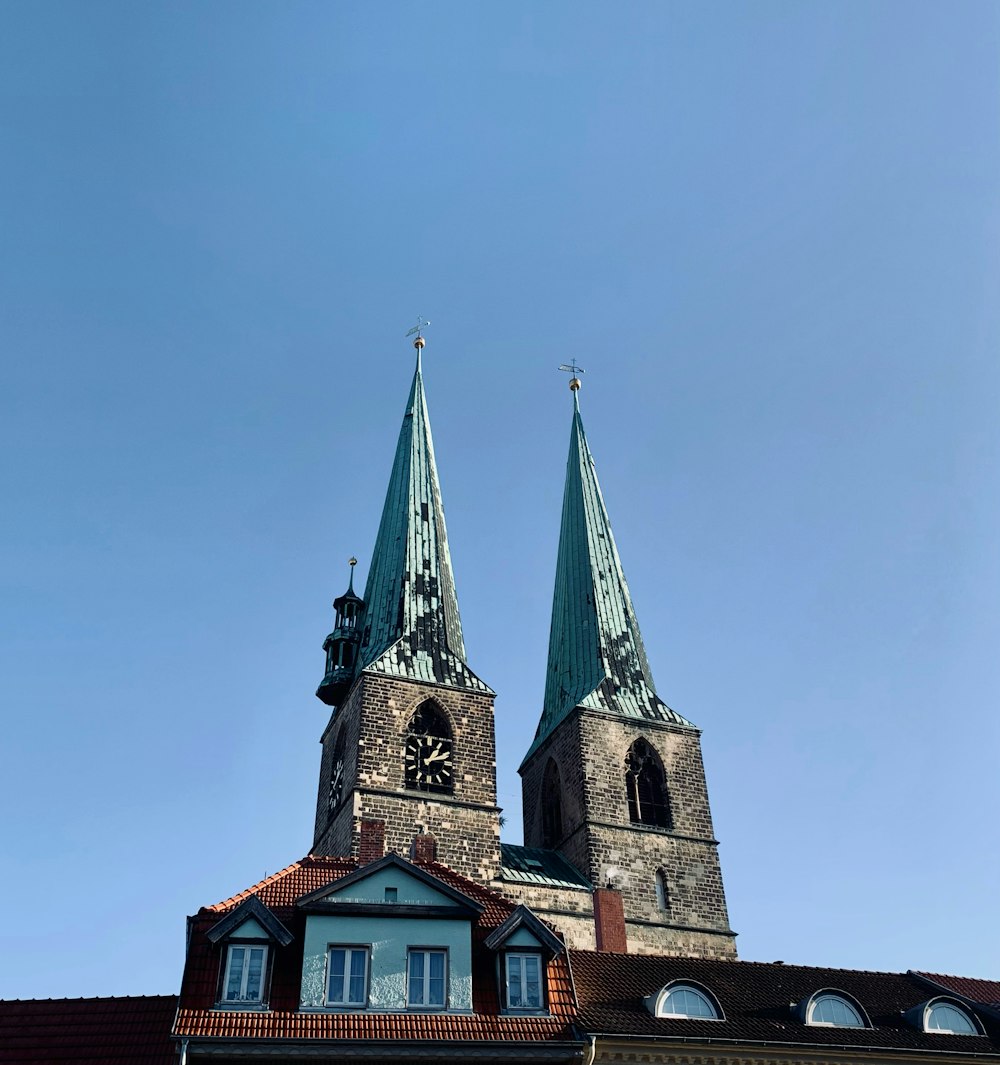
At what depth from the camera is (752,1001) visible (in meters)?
19.9

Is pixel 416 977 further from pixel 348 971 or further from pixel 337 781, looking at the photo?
pixel 337 781

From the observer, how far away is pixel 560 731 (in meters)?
36.0

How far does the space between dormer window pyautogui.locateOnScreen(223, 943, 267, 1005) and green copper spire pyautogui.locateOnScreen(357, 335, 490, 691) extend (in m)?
16.3

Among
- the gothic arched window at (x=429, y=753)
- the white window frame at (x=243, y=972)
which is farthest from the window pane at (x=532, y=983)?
the gothic arched window at (x=429, y=753)

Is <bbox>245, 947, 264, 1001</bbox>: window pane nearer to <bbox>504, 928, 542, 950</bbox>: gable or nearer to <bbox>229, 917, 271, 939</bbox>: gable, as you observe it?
<bbox>229, 917, 271, 939</bbox>: gable

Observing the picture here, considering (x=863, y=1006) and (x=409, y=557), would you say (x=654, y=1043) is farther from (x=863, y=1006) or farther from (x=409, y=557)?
(x=409, y=557)

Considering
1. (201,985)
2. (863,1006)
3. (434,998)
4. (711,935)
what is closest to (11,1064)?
(201,985)

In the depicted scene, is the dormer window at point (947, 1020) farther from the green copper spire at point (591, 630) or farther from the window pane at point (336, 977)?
the green copper spire at point (591, 630)

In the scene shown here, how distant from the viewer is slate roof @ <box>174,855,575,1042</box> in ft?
52.7

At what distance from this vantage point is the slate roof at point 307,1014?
52.7ft

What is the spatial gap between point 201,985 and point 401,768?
15.3 meters

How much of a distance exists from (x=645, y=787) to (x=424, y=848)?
33.0 ft

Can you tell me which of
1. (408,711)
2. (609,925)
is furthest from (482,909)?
(408,711)

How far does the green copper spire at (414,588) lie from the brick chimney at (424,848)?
5512 millimetres
